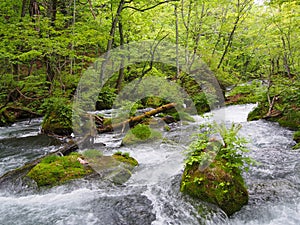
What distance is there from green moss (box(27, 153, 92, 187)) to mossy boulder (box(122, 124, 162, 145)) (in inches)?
104

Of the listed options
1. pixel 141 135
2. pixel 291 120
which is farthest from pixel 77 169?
pixel 291 120

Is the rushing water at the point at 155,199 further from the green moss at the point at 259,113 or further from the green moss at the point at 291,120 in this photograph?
the green moss at the point at 259,113

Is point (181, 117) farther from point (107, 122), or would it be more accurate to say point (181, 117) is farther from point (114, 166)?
point (114, 166)

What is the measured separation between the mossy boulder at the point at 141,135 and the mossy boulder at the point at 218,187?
3903 mm

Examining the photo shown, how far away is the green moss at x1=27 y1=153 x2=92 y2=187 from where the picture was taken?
503 cm

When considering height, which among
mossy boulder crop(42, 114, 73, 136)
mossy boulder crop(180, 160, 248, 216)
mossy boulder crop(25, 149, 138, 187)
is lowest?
mossy boulder crop(42, 114, 73, 136)

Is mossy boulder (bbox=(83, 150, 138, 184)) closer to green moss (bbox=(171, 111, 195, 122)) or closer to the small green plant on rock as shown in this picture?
the small green plant on rock

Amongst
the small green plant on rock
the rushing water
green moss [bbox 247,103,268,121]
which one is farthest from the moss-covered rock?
green moss [bbox 247,103,268,121]

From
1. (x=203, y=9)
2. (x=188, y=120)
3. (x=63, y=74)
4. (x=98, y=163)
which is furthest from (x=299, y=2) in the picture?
(x=63, y=74)

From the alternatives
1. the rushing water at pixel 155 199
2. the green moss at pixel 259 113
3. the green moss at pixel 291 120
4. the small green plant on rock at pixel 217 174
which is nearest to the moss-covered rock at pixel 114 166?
the rushing water at pixel 155 199

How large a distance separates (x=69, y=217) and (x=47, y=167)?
5.37 feet

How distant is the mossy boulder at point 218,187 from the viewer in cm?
398

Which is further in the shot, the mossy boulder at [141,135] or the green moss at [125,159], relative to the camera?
the mossy boulder at [141,135]

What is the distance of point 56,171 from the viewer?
5199 mm
